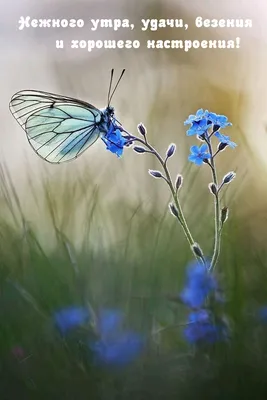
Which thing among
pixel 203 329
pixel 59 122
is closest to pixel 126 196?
pixel 59 122

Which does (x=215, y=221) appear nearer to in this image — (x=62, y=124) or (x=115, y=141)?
(x=115, y=141)

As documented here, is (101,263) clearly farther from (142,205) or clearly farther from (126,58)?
(126,58)

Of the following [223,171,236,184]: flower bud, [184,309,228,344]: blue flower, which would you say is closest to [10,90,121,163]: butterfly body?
[223,171,236,184]: flower bud

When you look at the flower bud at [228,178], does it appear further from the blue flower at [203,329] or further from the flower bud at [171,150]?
the blue flower at [203,329]

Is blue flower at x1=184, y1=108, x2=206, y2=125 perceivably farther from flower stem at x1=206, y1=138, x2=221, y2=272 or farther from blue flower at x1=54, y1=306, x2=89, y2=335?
blue flower at x1=54, y1=306, x2=89, y2=335

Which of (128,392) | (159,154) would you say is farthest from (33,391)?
(159,154)

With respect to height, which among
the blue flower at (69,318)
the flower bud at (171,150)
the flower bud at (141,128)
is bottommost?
the blue flower at (69,318)

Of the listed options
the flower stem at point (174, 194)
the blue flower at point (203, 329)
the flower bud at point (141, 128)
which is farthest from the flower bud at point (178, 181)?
the blue flower at point (203, 329)
